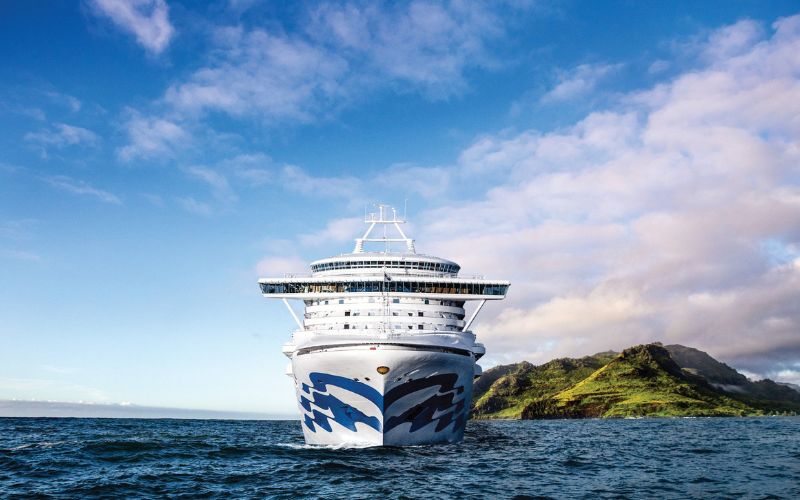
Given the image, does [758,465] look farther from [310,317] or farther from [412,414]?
[310,317]

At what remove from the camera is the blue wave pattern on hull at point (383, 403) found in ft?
103

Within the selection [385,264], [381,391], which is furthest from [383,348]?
[385,264]

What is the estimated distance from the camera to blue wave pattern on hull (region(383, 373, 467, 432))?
103 ft

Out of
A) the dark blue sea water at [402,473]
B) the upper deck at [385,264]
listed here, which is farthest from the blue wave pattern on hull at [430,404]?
the upper deck at [385,264]

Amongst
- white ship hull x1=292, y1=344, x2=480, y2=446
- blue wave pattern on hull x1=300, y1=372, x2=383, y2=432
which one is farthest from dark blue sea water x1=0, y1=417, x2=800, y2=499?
blue wave pattern on hull x1=300, y1=372, x2=383, y2=432

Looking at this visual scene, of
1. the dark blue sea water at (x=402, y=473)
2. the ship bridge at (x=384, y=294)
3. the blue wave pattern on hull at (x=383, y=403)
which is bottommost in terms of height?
the dark blue sea water at (x=402, y=473)

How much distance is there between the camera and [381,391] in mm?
30797

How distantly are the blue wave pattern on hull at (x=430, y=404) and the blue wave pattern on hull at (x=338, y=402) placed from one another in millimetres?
810

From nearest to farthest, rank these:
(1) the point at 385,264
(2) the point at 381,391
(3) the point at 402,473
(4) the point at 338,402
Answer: (3) the point at 402,473 < (2) the point at 381,391 < (4) the point at 338,402 < (1) the point at 385,264

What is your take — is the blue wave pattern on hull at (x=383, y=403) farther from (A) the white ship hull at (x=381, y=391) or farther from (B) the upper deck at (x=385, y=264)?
(B) the upper deck at (x=385, y=264)

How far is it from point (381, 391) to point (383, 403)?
2.49ft

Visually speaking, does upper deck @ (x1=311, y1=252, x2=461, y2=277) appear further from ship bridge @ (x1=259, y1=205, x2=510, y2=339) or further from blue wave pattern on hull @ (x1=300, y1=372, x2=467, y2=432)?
blue wave pattern on hull @ (x1=300, y1=372, x2=467, y2=432)

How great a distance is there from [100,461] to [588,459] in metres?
29.7

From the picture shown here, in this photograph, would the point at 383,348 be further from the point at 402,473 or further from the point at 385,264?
the point at 385,264
